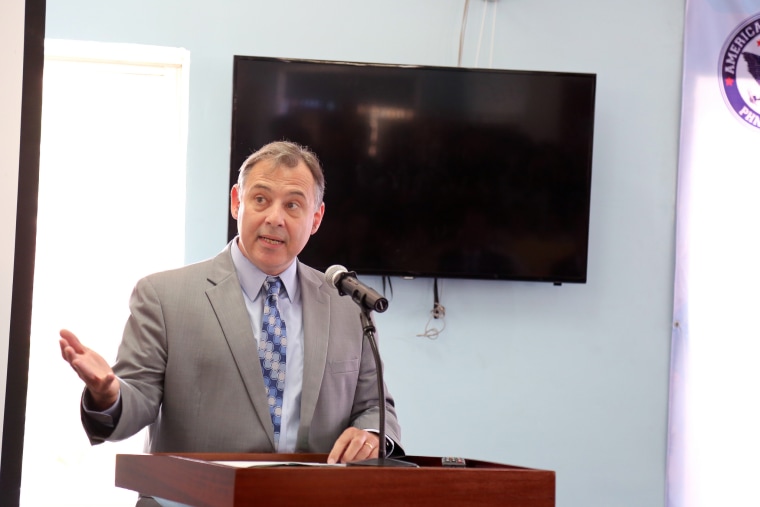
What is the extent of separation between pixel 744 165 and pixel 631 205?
1.70ft

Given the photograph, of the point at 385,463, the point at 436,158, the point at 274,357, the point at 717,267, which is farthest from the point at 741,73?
the point at 385,463

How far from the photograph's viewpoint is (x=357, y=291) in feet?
5.90

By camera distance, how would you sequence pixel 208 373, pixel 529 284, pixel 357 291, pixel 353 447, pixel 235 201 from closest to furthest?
pixel 357 291
pixel 353 447
pixel 208 373
pixel 235 201
pixel 529 284

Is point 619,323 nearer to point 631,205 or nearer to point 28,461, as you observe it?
point 631,205

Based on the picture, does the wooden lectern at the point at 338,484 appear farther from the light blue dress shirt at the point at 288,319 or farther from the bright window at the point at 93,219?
the bright window at the point at 93,219

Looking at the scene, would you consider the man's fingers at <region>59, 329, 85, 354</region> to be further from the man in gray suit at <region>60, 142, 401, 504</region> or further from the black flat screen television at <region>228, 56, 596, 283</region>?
the black flat screen television at <region>228, 56, 596, 283</region>

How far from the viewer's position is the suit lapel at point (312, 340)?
2236 millimetres

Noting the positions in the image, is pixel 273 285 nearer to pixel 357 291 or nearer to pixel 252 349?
pixel 252 349

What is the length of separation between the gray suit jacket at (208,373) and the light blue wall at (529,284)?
5.06ft

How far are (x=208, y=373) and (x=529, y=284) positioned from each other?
6.77 ft

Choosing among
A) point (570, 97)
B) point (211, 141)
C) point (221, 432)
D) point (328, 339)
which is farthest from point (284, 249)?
point (570, 97)

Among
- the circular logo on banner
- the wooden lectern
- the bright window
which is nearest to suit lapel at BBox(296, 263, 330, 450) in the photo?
the wooden lectern

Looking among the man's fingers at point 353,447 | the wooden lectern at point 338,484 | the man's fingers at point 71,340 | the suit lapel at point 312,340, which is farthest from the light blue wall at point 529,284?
the wooden lectern at point 338,484

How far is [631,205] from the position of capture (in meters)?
4.05
